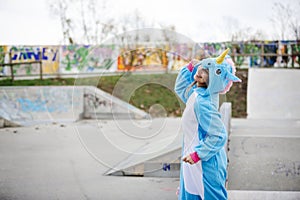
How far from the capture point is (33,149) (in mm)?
8266

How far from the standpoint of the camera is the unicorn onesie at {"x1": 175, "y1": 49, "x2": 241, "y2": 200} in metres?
2.94

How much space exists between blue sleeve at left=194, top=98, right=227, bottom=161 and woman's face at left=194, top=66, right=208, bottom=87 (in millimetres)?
185

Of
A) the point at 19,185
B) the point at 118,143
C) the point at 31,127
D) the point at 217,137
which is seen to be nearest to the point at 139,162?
the point at 19,185

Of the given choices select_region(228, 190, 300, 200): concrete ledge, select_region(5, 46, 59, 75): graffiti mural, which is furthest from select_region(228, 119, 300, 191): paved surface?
select_region(5, 46, 59, 75): graffiti mural

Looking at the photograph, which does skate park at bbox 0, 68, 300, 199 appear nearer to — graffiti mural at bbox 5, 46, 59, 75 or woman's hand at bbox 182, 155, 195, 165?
woman's hand at bbox 182, 155, 195, 165

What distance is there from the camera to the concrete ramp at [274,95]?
520 inches

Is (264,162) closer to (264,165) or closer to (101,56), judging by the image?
(264,165)

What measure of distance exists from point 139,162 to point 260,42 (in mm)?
16012

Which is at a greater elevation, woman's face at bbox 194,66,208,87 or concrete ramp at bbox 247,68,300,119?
woman's face at bbox 194,66,208,87

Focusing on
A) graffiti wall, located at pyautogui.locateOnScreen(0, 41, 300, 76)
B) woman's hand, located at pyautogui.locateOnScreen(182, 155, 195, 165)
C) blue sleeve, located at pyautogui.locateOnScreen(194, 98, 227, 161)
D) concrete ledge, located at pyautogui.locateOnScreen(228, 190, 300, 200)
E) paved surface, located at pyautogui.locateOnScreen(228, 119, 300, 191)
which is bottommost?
paved surface, located at pyautogui.locateOnScreen(228, 119, 300, 191)

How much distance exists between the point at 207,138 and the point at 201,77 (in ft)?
1.50

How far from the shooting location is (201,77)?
3.08 m

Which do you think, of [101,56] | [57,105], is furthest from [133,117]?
[101,56]

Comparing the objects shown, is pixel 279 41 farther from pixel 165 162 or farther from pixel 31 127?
pixel 165 162
